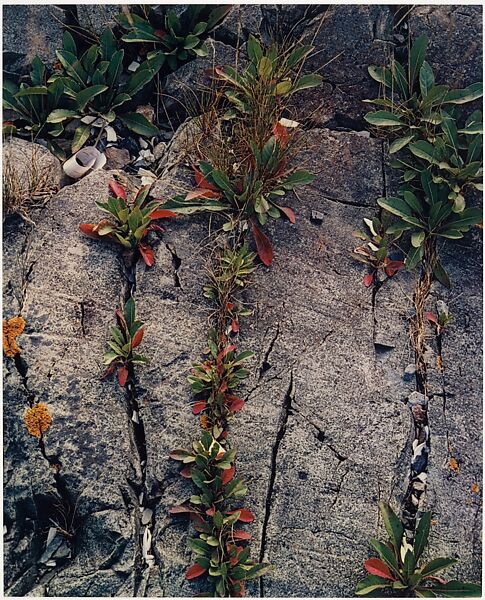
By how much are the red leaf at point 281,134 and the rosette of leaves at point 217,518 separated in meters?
1.86

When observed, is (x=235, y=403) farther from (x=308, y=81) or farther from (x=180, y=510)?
(x=308, y=81)

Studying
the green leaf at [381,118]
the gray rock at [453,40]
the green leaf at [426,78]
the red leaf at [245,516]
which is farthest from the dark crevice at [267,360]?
the gray rock at [453,40]

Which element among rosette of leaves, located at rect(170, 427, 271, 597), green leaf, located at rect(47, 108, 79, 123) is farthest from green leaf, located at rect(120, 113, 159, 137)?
rosette of leaves, located at rect(170, 427, 271, 597)

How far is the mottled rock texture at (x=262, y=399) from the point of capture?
3.92 meters

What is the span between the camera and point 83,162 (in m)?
4.59

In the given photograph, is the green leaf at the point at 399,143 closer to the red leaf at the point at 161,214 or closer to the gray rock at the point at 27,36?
the red leaf at the point at 161,214

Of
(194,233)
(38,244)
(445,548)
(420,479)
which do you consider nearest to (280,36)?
(194,233)

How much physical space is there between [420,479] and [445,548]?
0.39m

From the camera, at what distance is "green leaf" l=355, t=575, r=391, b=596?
12.5 feet

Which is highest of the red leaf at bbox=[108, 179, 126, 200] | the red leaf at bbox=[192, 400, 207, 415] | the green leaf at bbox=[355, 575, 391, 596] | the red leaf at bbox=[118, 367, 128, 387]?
the red leaf at bbox=[108, 179, 126, 200]

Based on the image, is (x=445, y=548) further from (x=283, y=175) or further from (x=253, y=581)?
(x=283, y=175)

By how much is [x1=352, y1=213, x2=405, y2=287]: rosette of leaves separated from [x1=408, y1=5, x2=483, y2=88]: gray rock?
1.12 meters

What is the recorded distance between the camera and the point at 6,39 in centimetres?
473

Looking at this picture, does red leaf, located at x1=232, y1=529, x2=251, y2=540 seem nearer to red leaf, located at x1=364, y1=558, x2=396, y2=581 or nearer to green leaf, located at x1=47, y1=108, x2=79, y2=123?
red leaf, located at x1=364, y1=558, x2=396, y2=581
